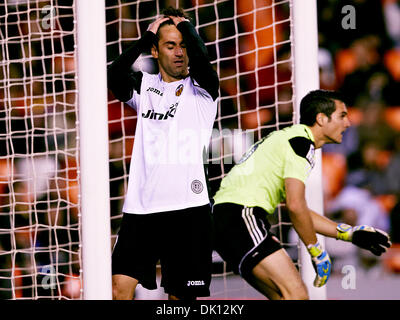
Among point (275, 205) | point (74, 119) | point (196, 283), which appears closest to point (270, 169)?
point (275, 205)

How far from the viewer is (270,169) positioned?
2.52 meters

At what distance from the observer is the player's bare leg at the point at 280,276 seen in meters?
2.37

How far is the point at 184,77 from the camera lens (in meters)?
2.73

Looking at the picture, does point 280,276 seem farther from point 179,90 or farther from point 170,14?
point 170,14

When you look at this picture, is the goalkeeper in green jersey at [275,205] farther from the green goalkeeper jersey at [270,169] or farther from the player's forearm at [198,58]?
the player's forearm at [198,58]

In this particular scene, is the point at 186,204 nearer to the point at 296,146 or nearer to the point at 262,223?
the point at 262,223

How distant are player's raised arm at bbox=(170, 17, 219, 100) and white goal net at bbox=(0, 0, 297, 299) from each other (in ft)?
0.77

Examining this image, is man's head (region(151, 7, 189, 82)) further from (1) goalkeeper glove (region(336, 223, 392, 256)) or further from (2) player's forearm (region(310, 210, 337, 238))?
(1) goalkeeper glove (region(336, 223, 392, 256))

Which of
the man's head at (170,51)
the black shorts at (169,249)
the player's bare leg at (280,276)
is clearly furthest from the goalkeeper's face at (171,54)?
the player's bare leg at (280,276)

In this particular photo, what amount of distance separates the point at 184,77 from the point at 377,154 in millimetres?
2158

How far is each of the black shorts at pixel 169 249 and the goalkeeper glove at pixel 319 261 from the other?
43cm

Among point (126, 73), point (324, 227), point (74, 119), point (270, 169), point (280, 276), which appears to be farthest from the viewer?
point (74, 119)

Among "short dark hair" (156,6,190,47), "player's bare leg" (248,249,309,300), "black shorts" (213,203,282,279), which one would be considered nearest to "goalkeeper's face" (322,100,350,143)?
"black shorts" (213,203,282,279)

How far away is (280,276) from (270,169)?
0.43 m
